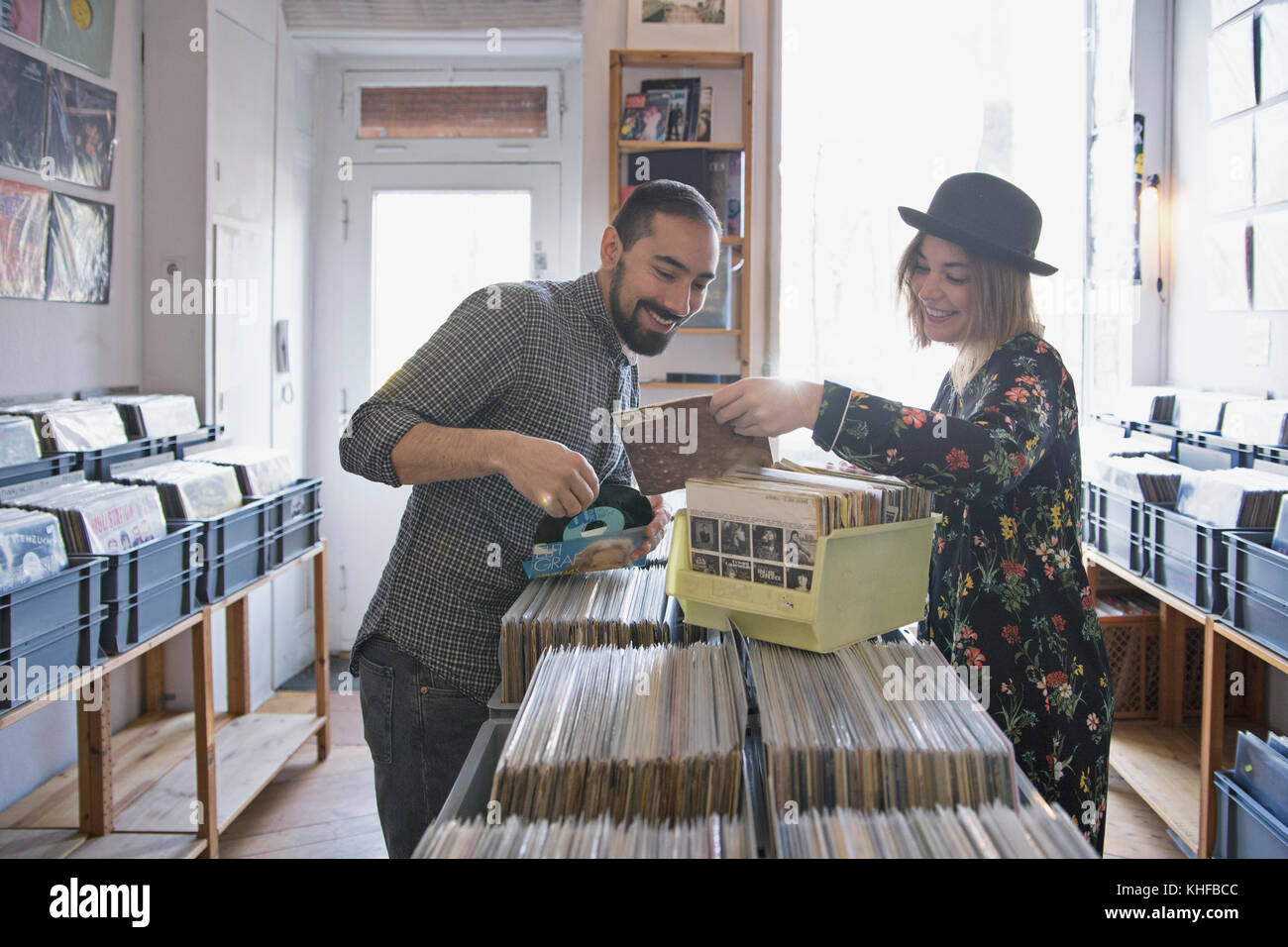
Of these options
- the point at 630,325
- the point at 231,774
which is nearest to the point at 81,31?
the point at 630,325

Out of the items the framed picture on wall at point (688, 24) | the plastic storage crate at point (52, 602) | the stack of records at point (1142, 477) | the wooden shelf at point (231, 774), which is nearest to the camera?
the plastic storage crate at point (52, 602)

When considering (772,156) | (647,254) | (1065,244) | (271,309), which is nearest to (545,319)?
(647,254)

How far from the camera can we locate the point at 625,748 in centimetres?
87

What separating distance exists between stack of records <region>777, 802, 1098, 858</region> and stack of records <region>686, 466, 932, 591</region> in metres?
0.31

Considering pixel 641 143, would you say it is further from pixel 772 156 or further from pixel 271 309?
pixel 271 309

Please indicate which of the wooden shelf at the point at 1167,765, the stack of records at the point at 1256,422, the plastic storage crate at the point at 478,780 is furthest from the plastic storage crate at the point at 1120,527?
the plastic storage crate at the point at 478,780

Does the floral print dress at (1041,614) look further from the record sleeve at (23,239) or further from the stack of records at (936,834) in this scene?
the record sleeve at (23,239)

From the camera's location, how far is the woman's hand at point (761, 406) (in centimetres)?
118

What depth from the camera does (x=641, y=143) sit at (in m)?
3.27

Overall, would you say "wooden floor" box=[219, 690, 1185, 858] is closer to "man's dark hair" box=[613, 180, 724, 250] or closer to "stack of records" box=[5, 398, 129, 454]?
"stack of records" box=[5, 398, 129, 454]

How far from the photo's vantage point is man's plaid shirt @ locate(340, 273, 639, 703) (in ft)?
4.86

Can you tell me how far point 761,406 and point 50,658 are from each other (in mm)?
1453

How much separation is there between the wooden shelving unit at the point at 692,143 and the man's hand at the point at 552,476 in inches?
83.6
